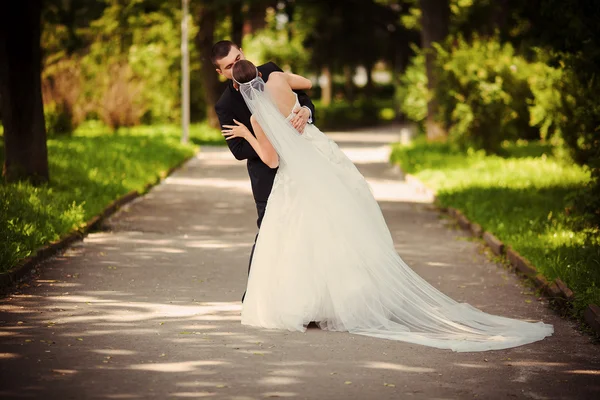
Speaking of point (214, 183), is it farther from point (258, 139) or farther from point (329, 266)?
point (329, 266)

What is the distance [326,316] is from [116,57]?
32838 millimetres

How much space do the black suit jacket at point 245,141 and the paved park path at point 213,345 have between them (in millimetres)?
1084

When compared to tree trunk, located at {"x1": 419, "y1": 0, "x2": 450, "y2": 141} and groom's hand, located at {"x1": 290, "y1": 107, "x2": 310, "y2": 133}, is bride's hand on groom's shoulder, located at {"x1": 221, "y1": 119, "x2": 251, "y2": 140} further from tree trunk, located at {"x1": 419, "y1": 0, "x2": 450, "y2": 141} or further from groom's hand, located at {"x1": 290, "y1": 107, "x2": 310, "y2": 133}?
tree trunk, located at {"x1": 419, "y1": 0, "x2": 450, "y2": 141}

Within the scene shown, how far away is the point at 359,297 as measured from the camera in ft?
26.5

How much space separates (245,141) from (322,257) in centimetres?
113

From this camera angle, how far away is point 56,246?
12023 millimetres

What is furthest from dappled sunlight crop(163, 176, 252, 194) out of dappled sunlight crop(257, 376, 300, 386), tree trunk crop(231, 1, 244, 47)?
tree trunk crop(231, 1, 244, 47)

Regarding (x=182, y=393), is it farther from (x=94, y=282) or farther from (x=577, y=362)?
(x=94, y=282)

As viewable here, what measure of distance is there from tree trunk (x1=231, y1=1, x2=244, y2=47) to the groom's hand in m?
34.0

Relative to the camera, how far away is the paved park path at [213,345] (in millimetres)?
6320

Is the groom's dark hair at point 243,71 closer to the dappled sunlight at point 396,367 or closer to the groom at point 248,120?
the groom at point 248,120

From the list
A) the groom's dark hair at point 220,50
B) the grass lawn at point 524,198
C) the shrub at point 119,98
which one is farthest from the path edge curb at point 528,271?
the shrub at point 119,98

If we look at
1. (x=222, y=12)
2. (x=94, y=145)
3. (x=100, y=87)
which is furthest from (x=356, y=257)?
(x=222, y=12)

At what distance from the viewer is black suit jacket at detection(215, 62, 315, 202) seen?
332 inches
